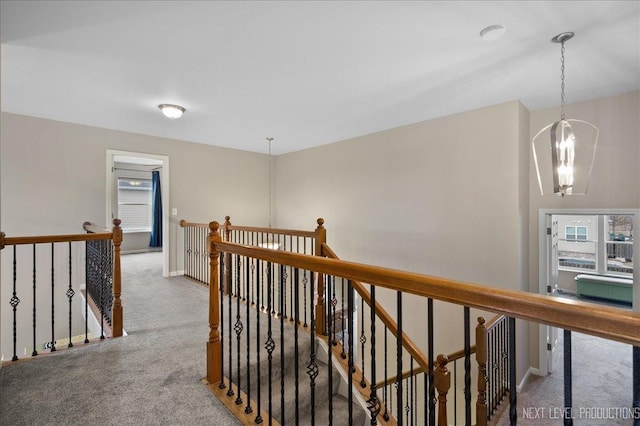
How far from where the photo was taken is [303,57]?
2582mm

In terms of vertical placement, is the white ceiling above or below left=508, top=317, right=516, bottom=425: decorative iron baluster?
above

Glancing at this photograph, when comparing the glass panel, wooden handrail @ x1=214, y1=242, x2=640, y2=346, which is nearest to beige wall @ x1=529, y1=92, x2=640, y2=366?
the glass panel

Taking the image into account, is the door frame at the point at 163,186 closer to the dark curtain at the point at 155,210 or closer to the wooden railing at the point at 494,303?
the dark curtain at the point at 155,210

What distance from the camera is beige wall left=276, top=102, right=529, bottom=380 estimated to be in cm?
352

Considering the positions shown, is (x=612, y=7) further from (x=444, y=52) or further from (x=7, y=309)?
(x=7, y=309)

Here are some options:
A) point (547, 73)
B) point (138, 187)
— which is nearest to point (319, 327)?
point (547, 73)

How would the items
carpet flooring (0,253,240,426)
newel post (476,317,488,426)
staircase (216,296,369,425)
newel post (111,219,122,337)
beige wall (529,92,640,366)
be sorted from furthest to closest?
beige wall (529,92,640,366), newel post (111,219,122,337), staircase (216,296,369,425), carpet flooring (0,253,240,426), newel post (476,317,488,426)

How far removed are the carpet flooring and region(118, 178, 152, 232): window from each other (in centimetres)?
577

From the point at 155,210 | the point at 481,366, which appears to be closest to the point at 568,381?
the point at 481,366

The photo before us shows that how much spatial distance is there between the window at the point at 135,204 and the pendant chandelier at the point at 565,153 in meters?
8.71

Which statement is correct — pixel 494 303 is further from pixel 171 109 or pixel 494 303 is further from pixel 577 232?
pixel 577 232

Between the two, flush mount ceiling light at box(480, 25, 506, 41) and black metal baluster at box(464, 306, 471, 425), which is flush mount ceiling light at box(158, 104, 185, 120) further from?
black metal baluster at box(464, 306, 471, 425)

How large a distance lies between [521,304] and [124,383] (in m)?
2.51

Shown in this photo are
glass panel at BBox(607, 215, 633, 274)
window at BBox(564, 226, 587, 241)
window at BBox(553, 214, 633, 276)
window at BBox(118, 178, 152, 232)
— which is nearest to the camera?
glass panel at BBox(607, 215, 633, 274)
